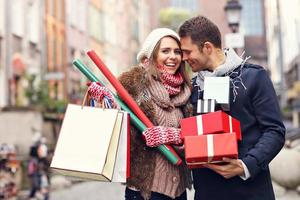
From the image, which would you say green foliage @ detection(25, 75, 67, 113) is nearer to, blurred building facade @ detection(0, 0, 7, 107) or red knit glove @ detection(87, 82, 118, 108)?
blurred building facade @ detection(0, 0, 7, 107)

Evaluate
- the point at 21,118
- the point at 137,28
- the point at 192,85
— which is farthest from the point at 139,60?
the point at 137,28

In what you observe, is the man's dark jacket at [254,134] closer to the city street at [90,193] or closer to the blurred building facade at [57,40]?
the city street at [90,193]

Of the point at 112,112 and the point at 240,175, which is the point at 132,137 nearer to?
the point at 112,112

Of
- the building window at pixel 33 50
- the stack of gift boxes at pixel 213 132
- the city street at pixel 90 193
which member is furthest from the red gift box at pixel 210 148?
the building window at pixel 33 50

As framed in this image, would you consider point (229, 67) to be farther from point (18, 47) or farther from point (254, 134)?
point (18, 47)

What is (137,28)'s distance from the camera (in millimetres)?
60531

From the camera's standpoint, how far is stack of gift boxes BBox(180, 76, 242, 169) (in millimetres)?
2943

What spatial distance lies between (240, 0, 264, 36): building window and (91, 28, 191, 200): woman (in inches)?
3498

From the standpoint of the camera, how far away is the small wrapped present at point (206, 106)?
3.18m

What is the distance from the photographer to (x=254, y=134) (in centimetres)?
315

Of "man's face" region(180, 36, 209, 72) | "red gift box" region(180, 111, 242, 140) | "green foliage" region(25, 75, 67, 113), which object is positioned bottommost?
"red gift box" region(180, 111, 242, 140)

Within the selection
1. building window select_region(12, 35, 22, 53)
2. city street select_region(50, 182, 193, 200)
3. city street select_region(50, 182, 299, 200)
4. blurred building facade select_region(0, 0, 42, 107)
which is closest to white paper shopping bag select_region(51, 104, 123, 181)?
city street select_region(50, 182, 299, 200)

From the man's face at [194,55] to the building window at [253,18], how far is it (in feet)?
292

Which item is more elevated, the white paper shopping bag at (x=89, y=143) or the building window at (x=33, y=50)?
the building window at (x=33, y=50)
